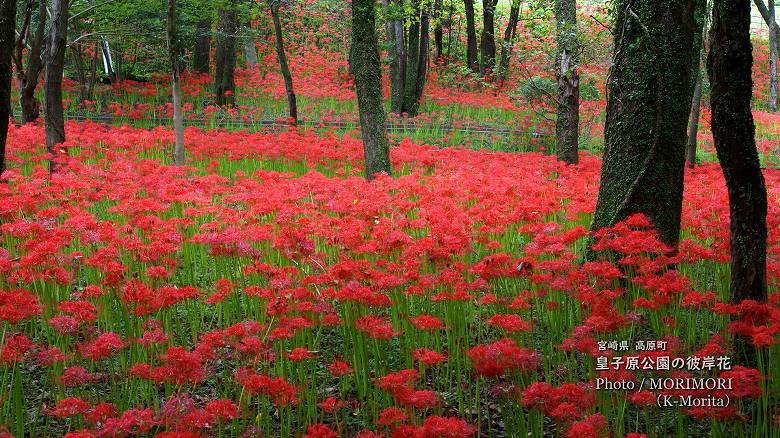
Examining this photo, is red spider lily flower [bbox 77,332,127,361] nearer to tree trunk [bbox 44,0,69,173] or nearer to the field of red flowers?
the field of red flowers

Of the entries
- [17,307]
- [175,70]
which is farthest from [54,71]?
[17,307]

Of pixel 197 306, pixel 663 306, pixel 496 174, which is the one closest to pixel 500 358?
pixel 663 306

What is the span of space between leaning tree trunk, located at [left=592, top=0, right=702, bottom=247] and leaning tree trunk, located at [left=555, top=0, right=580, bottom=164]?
19.8 feet

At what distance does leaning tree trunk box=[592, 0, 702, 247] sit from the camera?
6078mm

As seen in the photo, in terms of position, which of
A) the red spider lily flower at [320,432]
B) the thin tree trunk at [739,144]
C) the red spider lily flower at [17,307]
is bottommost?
the red spider lily flower at [320,432]

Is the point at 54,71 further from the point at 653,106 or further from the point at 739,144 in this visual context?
the point at 739,144

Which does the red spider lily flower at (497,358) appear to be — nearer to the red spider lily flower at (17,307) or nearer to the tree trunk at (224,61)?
the red spider lily flower at (17,307)

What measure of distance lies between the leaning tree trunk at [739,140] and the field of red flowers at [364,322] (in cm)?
31

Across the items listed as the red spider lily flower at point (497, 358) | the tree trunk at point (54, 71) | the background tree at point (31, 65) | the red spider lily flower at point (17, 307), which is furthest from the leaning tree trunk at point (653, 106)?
the background tree at point (31, 65)

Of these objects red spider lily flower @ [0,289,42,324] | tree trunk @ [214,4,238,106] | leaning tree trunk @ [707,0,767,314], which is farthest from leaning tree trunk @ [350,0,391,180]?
tree trunk @ [214,4,238,106]

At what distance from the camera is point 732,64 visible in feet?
13.3

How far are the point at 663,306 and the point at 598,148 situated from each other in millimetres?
12707

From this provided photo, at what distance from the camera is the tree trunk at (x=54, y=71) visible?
11.2 metres

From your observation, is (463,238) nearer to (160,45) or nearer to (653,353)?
(653,353)
